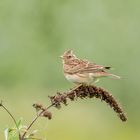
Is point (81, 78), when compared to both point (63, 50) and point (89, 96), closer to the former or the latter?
point (89, 96)

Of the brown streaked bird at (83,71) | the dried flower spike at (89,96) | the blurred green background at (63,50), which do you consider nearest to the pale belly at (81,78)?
the brown streaked bird at (83,71)

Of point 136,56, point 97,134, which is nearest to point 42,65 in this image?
point 136,56

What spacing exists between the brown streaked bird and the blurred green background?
4.21 metres

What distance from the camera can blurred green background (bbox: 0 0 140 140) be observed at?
47.5 feet

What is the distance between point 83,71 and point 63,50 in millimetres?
9406

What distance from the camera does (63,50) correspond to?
18.0 meters

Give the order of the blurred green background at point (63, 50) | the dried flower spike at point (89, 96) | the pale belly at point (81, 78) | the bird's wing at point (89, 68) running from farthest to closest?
1. the blurred green background at point (63, 50)
2. the bird's wing at point (89, 68)
3. the pale belly at point (81, 78)
4. the dried flower spike at point (89, 96)

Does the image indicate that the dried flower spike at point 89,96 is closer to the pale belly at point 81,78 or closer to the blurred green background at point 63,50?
the pale belly at point 81,78

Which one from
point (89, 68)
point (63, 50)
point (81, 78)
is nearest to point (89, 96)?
point (81, 78)

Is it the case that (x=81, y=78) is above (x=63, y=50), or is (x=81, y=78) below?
below

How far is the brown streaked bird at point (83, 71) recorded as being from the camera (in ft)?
27.4

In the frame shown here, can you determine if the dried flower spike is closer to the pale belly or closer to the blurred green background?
the pale belly

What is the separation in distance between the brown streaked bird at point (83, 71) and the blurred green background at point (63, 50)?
421 centimetres

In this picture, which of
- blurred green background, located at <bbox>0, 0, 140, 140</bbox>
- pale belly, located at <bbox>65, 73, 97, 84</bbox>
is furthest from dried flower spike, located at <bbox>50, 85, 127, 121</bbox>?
blurred green background, located at <bbox>0, 0, 140, 140</bbox>
